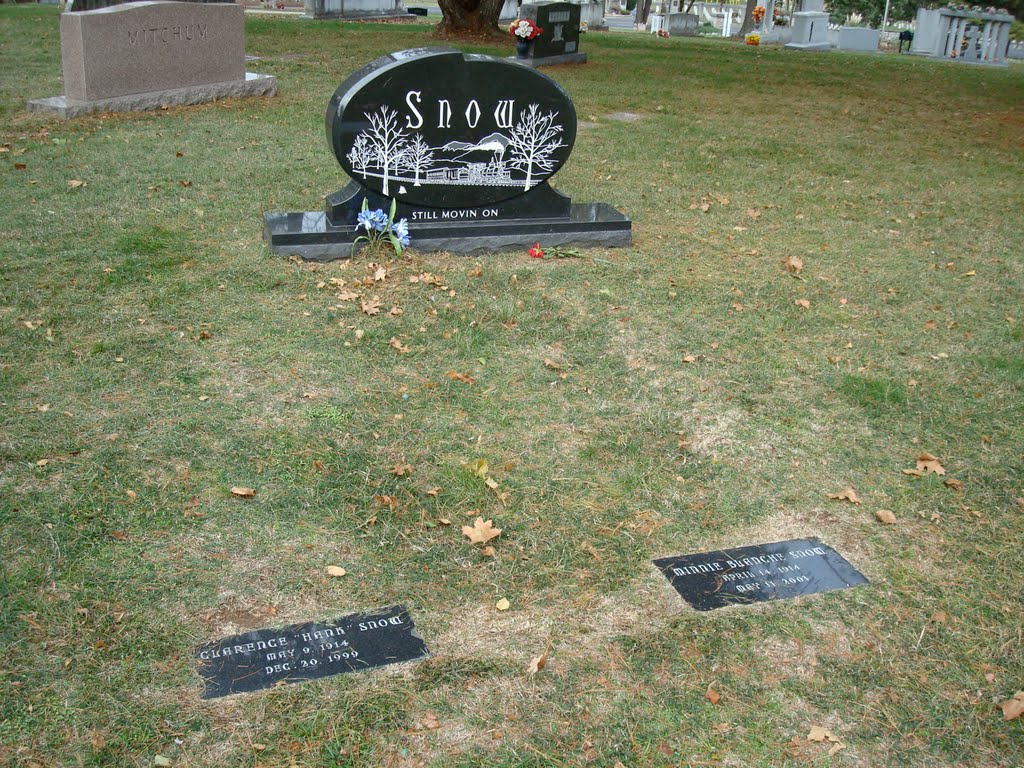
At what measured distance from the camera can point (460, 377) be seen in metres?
5.19

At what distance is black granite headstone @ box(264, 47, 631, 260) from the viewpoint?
645cm

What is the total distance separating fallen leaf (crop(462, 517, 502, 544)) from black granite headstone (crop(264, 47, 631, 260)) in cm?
330

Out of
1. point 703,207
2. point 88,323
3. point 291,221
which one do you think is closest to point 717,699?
point 88,323

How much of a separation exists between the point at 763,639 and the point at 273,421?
8.32 feet

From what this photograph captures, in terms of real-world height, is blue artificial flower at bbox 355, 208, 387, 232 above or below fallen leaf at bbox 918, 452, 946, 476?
above

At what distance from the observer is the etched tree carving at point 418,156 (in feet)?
21.8

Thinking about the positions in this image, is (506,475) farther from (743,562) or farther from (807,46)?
(807,46)

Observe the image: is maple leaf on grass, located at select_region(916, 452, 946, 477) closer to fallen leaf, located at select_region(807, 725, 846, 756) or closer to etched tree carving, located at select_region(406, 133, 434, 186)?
fallen leaf, located at select_region(807, 725, 846, 756)

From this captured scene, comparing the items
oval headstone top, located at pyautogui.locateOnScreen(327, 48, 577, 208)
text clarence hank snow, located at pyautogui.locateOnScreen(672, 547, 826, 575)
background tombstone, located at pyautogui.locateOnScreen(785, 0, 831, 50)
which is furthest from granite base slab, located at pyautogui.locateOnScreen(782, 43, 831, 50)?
text clarence hank snow, located at pyautogui.locateOnScreen(672, 547, 826, 575)

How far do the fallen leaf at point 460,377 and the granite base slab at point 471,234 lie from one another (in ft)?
6.19

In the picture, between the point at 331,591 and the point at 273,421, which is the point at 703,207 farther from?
the point at 331,591

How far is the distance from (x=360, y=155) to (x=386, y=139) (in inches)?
8.4

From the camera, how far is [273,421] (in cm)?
465

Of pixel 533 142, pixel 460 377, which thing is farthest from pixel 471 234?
pixel 460 377
